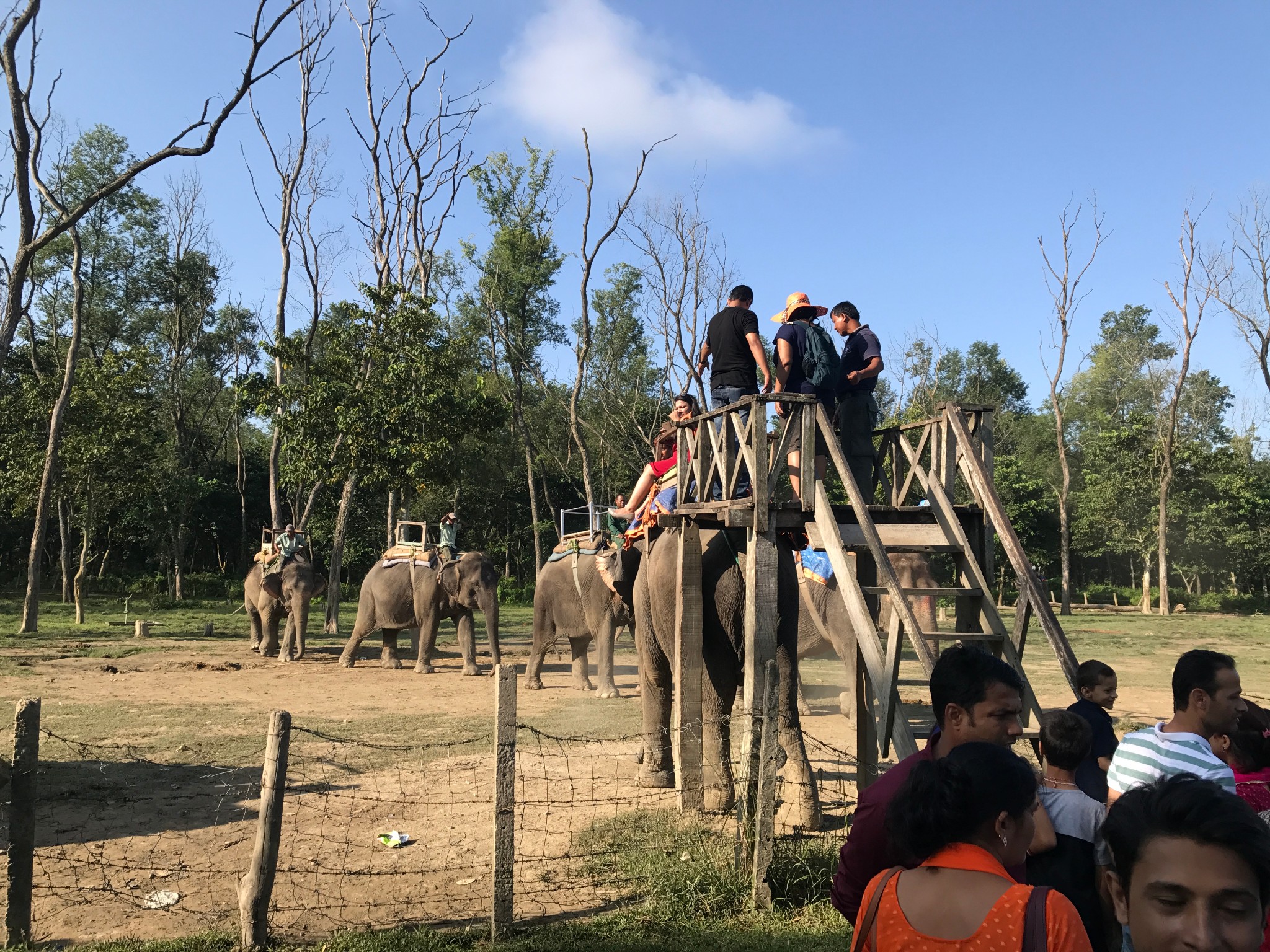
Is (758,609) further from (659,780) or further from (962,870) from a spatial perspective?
(962,870)

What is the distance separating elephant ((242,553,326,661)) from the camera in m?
17.8

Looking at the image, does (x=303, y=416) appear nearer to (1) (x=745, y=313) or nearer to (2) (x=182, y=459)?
(1) (x=745, y=313)

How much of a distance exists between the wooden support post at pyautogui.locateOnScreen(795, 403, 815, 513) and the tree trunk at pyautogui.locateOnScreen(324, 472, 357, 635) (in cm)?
1748

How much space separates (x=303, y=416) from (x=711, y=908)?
18703 millimetres

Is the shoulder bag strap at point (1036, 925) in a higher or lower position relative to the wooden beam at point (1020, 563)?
lower

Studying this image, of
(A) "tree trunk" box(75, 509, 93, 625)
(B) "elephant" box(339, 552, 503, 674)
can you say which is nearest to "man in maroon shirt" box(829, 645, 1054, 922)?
(B) "elephant" box(339, 552, 503, 674)

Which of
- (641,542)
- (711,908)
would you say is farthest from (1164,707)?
(711,908)

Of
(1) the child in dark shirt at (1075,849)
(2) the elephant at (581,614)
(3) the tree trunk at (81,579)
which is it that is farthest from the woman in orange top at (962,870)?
(3) the tree trunk at (81,579)

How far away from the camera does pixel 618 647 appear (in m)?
21.5

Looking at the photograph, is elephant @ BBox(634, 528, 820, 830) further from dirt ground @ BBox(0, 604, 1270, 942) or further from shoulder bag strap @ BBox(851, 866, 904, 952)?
shoulder bag strap @ BBox(851, 866, 904, 952)

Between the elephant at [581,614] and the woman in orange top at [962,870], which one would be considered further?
the elephant at [581,614]

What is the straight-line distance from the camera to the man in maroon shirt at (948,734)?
2793 mm

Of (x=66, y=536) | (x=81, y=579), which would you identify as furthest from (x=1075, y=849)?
(x=66, y=536)

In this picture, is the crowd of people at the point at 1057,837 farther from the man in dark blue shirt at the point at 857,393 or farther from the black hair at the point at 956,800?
the man in dark blue shirt at the point at 857,393
